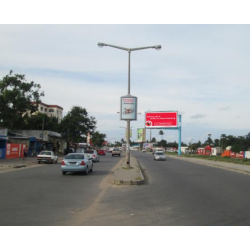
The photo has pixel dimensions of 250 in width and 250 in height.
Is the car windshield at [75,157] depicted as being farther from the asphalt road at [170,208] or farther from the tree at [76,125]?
the tree at [76,125]

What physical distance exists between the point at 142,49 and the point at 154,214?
1651 cm

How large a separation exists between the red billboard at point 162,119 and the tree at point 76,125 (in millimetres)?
12244

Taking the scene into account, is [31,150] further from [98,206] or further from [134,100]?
[98,206]

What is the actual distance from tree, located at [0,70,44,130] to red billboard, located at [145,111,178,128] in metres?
22.3

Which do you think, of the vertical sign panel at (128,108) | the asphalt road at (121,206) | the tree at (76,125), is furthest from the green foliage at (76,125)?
the asphalt road at (121,206)

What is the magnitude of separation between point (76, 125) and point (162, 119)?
17904 millimetres

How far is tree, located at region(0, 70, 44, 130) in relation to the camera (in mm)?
49688

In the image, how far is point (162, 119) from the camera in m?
61.7

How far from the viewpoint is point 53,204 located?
9.15m

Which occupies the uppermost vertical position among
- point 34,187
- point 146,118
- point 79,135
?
point 146,118

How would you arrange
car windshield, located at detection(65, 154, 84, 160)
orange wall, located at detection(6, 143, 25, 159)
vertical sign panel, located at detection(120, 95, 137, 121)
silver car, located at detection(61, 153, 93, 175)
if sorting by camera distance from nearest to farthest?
silver car, located at detection(61, 153, 93, 175), car windshield, located at detection(65, 154, 84, 160), vertical sign panel, located at detection(120, 95, 137, 121), orange wall, located at detection(6, 143, 25, 159)

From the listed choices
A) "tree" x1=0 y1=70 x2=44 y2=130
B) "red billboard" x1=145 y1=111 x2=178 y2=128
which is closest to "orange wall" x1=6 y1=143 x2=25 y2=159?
"tree" x1=0 y1=70 x2=44 y2=130

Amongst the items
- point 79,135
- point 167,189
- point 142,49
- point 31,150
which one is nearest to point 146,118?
point 79,135

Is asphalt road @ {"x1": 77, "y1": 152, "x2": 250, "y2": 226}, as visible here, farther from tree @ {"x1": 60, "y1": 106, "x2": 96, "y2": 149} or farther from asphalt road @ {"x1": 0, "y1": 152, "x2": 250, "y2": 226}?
tree @ {"x1": 60, "y1": 106, "x2": 96, "y2": 149}
